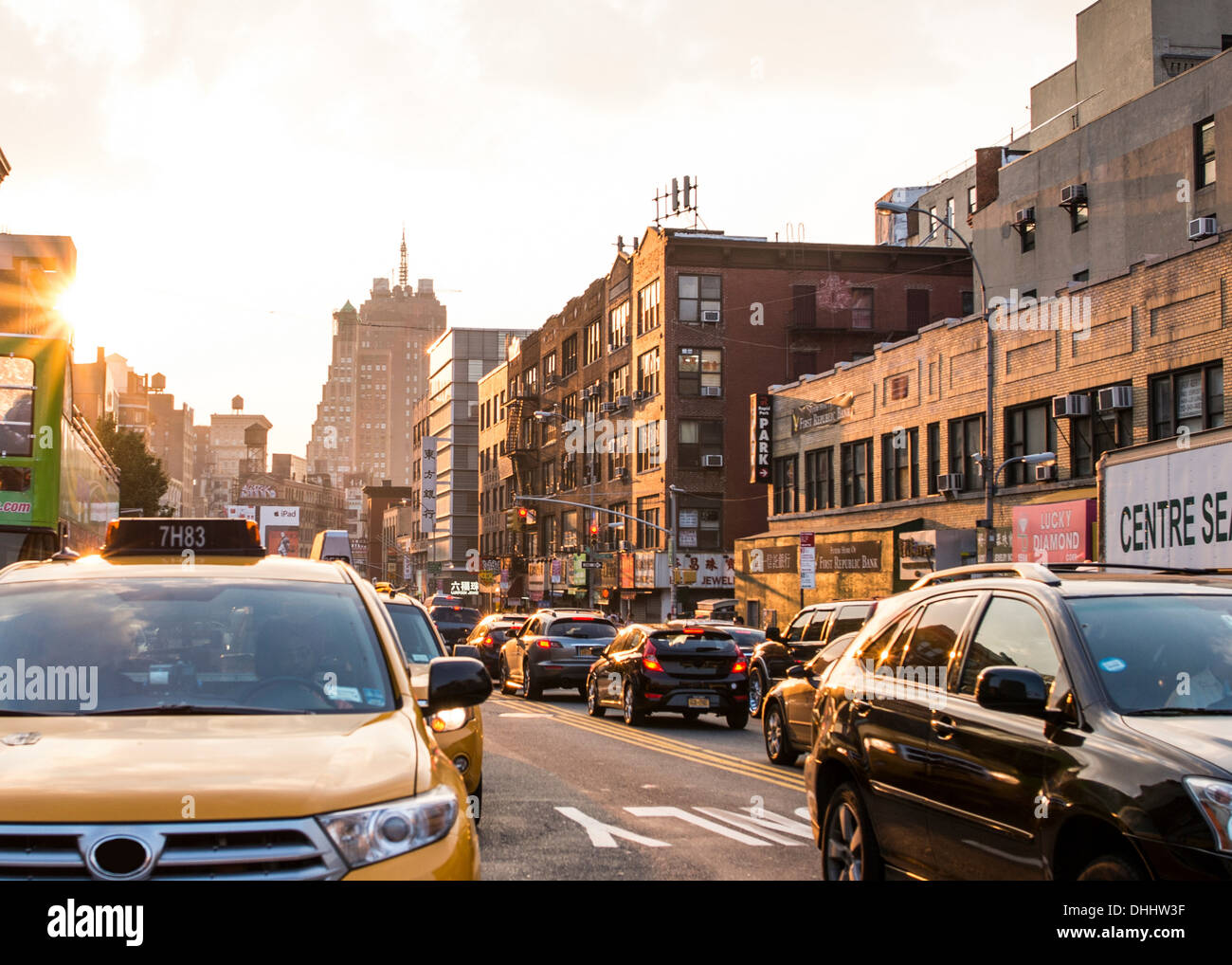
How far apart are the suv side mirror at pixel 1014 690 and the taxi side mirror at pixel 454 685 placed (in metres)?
1.99

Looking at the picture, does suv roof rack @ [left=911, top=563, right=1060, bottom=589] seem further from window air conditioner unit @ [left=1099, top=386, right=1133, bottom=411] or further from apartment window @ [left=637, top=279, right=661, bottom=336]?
apartment window @ [left=637, top=279, right=661, bottom=336]

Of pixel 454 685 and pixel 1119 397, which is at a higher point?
pixel 1119 397

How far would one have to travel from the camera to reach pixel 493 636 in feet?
115

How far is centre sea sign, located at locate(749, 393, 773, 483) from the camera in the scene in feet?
180

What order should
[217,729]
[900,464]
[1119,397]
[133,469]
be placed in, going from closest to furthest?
1. [217,729]
2. [1119,397]
3. [900,464]
4. [133,469]

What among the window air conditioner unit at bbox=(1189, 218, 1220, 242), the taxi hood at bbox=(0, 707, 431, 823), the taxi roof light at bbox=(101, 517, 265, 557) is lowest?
the taxi hood at bbox=(0, 707, 431, 823)

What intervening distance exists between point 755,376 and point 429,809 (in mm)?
60953

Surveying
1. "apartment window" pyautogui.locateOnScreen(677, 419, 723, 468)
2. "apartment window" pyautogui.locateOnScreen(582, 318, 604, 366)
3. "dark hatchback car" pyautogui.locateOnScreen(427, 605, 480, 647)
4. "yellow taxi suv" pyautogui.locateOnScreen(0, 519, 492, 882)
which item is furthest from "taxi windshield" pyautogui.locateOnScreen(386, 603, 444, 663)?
"apartment window" pyautogui.locateOnScreen(582, 318, 604, 366)

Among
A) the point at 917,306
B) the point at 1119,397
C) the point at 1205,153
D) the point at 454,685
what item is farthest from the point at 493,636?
the point at 917,306

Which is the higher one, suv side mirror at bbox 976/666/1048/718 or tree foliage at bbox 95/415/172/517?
tree foliage at bbox 95/415/172/517

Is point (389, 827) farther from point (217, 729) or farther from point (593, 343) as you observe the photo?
point (593, 343)

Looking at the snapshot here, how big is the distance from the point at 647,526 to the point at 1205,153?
111 feet

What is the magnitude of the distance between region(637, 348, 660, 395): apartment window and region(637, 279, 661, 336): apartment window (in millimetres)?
1212
